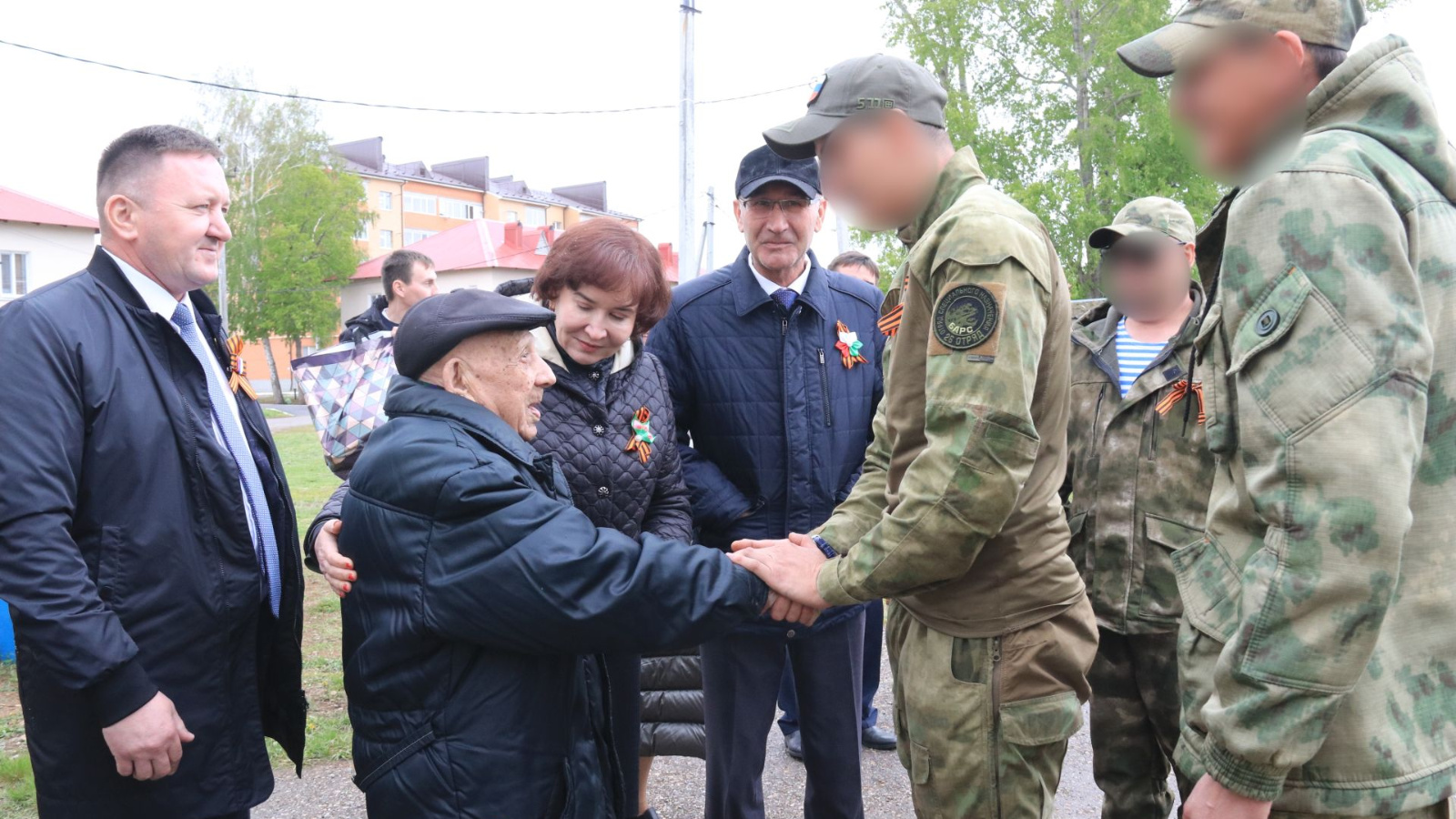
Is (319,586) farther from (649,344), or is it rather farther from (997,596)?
(997,596)

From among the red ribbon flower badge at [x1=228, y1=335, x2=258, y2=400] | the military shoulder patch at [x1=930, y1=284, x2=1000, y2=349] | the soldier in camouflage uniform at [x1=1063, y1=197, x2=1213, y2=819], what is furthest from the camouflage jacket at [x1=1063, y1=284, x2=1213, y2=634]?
the red ribbon flower badge at [x1=228, y1=335, x2=258, y2=400]

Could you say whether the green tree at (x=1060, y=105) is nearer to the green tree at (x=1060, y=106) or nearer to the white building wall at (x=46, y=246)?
the green tree at (x=1060, y=106)

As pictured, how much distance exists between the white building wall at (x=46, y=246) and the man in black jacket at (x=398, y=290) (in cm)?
3557

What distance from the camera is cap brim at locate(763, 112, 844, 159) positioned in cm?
247

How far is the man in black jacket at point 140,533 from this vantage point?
2330 millimetres

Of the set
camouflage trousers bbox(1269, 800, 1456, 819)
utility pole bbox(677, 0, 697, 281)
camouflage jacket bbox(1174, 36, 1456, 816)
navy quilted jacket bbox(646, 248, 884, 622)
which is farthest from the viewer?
utility pole bbox(677, 0, 697, 281)

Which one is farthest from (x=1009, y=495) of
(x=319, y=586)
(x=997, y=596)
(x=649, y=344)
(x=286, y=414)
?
(x=286, y=414)

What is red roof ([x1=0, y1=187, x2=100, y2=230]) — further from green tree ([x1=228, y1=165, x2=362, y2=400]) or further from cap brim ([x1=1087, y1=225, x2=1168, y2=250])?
cap brim ([x1=1087, y1=225, x2=1168, y2=250])

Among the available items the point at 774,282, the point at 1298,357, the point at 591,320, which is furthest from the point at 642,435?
the point at 1298,357

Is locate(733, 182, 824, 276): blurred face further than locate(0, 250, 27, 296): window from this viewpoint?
No

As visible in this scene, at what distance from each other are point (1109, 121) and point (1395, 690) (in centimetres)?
1748

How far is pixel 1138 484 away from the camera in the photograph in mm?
3330

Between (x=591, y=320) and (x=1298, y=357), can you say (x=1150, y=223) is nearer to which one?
(x=591, y=320)

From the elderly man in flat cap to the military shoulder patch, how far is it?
76 centimetres
